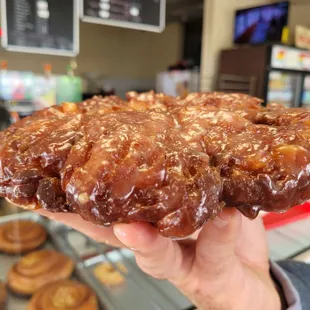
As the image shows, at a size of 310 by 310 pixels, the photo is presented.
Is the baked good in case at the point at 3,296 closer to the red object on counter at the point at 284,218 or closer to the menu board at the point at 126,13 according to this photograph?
the red object on counter at the point at 284,218

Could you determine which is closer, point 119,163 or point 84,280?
point 119,163

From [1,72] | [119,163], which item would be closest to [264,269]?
[119,163]

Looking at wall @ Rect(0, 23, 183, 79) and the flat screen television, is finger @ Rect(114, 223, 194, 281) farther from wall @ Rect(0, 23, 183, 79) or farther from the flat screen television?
wall @ Rect(0, 23, 183, 79)

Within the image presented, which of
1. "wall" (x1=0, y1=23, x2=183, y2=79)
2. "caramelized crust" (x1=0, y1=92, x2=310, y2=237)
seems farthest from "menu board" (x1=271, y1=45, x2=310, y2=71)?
"caramelized crust" (x1=0, y1=92, x2=310, y2=237)

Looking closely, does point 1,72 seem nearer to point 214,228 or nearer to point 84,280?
point 84,280

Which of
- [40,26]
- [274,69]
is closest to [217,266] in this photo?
[40,26]

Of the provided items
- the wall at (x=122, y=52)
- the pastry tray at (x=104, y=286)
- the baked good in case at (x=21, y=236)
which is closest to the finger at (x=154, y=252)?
the pastry tray at (x=104, y=286)

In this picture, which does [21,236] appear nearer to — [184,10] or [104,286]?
[104,286]
